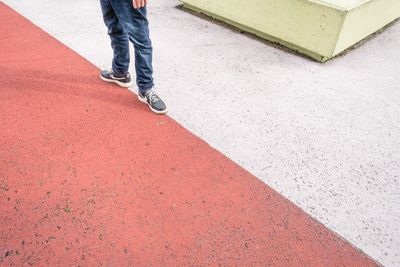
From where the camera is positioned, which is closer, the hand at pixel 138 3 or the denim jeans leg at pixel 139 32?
the hand at pixel 138 3

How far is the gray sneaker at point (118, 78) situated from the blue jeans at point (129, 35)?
0.04m

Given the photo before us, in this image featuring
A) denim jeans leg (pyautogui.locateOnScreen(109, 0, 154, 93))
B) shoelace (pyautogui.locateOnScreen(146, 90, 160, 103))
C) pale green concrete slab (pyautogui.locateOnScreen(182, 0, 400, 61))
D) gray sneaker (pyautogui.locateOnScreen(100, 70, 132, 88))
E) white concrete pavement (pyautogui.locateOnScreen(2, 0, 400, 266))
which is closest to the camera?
white concrete pavement (pyautogui.locateOnScreen(2, 0, 400, 266))

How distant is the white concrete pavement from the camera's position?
1.80 metres

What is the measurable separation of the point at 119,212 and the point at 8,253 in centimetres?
53

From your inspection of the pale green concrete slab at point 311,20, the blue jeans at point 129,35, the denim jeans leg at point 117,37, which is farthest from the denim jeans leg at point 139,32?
the pale green concrete slab at point 311,20

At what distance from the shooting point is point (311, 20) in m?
2.96

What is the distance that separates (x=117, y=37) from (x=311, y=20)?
187 cm

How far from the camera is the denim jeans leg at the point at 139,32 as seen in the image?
1.97 m

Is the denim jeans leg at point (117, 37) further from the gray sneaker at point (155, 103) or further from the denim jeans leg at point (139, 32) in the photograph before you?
the gray sneaker at point (155, 103)

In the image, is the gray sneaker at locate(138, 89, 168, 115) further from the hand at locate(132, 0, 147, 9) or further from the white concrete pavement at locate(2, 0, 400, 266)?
the hand at locate(132, 0, 147, 9)

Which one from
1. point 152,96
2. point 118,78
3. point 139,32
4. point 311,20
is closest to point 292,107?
point 311,20

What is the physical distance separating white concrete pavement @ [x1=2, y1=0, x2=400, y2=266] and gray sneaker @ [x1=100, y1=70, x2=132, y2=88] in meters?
0.26

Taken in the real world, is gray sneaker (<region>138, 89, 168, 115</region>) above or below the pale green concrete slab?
below

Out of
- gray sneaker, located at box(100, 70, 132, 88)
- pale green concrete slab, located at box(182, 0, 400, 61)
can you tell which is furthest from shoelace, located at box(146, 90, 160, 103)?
pale green concrete slab, located at box(182, 0, 400, 61)
